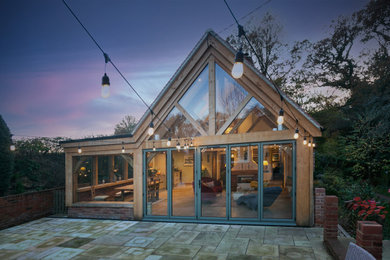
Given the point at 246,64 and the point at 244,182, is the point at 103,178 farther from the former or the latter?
the point at 246,64

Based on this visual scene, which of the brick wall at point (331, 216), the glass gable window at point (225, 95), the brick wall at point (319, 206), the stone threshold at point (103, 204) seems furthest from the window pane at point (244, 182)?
the stone threshold at point (103, 204)

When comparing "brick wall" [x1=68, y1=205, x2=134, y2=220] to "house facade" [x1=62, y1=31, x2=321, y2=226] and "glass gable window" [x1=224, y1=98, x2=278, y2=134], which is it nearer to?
"house facade" [x1=62, y1=31, x2=321, y2=226]

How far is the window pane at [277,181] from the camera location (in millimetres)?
6223

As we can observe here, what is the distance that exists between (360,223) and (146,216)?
6.13 m

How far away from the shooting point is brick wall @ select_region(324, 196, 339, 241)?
466cm

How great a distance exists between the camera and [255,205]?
6484 millimetres

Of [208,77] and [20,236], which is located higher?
[208,77]

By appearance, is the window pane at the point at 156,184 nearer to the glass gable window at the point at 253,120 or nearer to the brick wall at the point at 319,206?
the glass gable window at the point at 253,120

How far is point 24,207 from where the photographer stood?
7.98 meters

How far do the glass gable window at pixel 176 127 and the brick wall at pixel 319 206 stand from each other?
148 inches

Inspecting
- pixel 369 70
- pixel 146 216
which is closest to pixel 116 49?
pixel 146 216

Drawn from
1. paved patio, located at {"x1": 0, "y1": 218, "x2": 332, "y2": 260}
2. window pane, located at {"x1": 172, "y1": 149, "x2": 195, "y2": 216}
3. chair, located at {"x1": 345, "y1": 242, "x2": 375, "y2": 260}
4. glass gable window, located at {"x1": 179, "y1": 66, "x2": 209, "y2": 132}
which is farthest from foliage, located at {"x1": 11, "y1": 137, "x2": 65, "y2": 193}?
chair, located at {"x1": 345, "y1": 242, "x2": 375, "y2": 260}

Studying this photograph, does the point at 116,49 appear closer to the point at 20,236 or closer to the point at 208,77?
the point at 208,77

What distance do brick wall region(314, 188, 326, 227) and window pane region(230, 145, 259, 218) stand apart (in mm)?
1525
